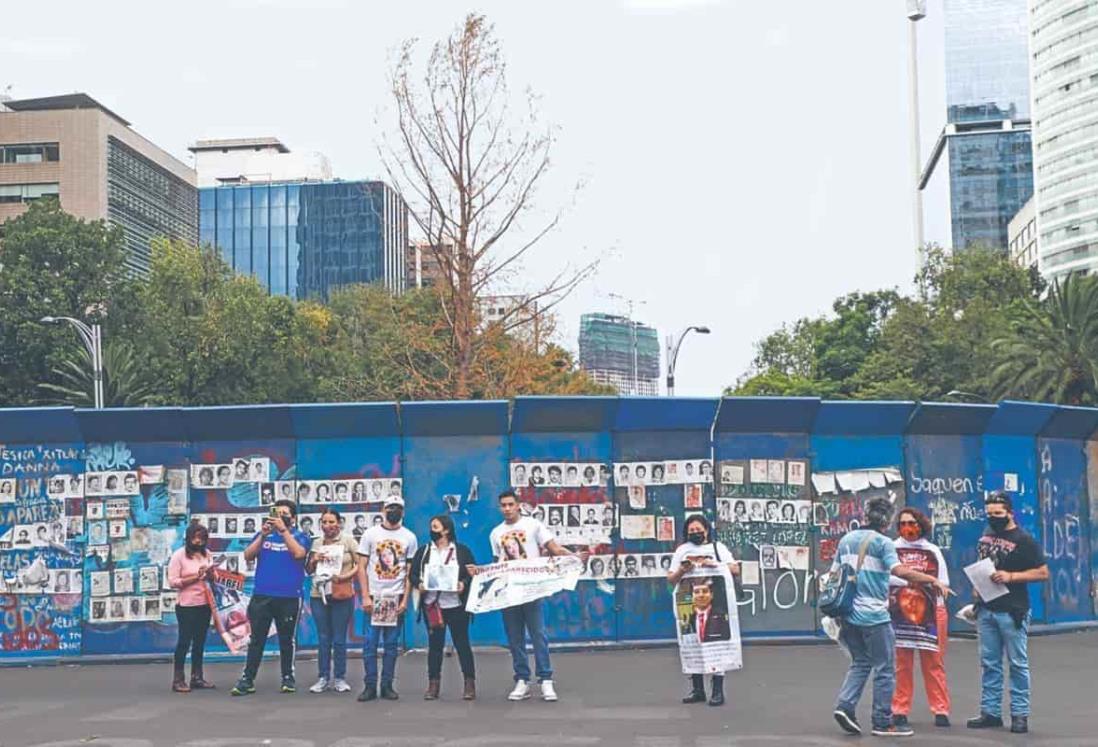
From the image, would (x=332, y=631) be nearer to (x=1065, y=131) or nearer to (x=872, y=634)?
(x=872, y=634)

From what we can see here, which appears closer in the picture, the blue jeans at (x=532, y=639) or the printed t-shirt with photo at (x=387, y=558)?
the blue jeans at (x=532, y=639)

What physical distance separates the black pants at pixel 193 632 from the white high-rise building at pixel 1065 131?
5004 inches

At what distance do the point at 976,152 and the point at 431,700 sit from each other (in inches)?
6578

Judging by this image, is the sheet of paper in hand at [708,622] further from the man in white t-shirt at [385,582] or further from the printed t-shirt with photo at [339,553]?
the printed t-shirt with photo at [339,553]

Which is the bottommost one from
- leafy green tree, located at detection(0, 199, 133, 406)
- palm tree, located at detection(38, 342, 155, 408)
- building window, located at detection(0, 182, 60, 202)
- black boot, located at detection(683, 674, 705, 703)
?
black boot, located at detection(683, 674, 705, 703)

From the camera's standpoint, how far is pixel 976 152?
168m

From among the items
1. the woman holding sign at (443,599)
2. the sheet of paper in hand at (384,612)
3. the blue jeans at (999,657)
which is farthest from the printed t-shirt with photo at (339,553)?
the blue jeans at (999,657)

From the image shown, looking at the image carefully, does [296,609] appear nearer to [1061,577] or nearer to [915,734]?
[915,734]

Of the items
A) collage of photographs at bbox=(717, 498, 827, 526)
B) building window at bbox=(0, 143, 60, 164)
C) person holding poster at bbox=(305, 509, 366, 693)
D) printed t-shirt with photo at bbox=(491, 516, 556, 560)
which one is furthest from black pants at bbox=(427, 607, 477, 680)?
building window at bbox=(0, 143, 60, 164)

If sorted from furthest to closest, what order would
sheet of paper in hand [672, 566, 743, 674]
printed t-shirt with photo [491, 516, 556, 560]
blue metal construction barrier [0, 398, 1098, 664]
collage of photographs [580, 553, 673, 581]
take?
collage of photographs [580, 553, 673, 581], blue metal construction barrier [0, 398, 1098, 664], printed t-shirt with photo [491, 516, 556, 560], sheet of paper in hand [672, 566, 743, 674]

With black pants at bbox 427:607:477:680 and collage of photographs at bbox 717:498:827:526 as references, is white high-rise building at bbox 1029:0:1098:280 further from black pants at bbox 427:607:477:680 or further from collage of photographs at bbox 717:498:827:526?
black pants at bbox 427:607:477:680

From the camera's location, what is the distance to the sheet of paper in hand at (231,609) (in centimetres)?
1339

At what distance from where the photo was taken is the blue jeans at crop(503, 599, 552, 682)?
11438 mm

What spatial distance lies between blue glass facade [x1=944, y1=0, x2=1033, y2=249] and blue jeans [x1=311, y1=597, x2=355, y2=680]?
15728cm
